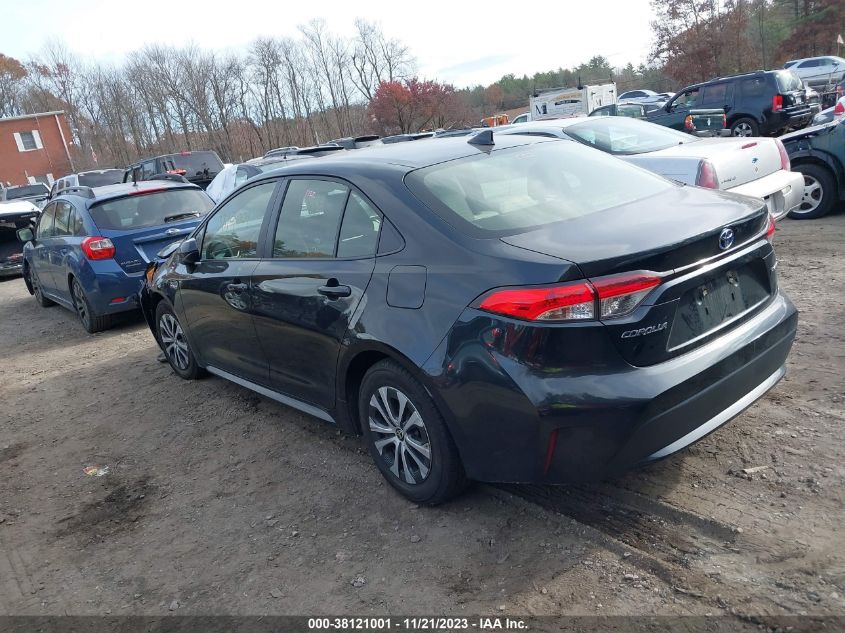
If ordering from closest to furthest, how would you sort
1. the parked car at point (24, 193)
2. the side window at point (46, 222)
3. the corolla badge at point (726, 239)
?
the corolla badge at point (726, 239) → the side window at point (46, 222) → the parked car at point (24, 193)

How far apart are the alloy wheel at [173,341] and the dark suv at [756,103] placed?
564 inches

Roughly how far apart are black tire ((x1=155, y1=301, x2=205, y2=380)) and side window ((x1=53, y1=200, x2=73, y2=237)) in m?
3.44

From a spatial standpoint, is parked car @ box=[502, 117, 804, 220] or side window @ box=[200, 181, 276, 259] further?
parked car @ box=[502, 117, 804, 220]

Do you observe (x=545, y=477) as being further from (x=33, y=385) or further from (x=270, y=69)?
(x=270, y=69)

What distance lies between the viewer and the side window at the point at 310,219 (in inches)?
146

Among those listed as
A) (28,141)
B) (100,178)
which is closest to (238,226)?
(100,178)

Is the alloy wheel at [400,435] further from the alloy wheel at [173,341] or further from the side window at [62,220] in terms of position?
the side window at [62,220]

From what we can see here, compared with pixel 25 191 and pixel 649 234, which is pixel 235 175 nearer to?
pixel 649 234

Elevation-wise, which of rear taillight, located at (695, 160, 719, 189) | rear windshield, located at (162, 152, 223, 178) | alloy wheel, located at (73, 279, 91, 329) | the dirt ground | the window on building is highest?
the window on building


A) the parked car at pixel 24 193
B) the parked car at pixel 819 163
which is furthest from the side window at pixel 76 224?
the parked car at pixel 24 193

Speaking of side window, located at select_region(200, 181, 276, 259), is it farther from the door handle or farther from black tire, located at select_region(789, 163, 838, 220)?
black tire, located at select_region(789, 163, 838, 220)

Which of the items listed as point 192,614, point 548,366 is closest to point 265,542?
point 192,614

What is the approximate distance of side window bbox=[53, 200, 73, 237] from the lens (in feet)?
28.2

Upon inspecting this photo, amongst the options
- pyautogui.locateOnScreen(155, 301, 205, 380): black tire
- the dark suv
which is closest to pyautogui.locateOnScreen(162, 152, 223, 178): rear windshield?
the dark suv
